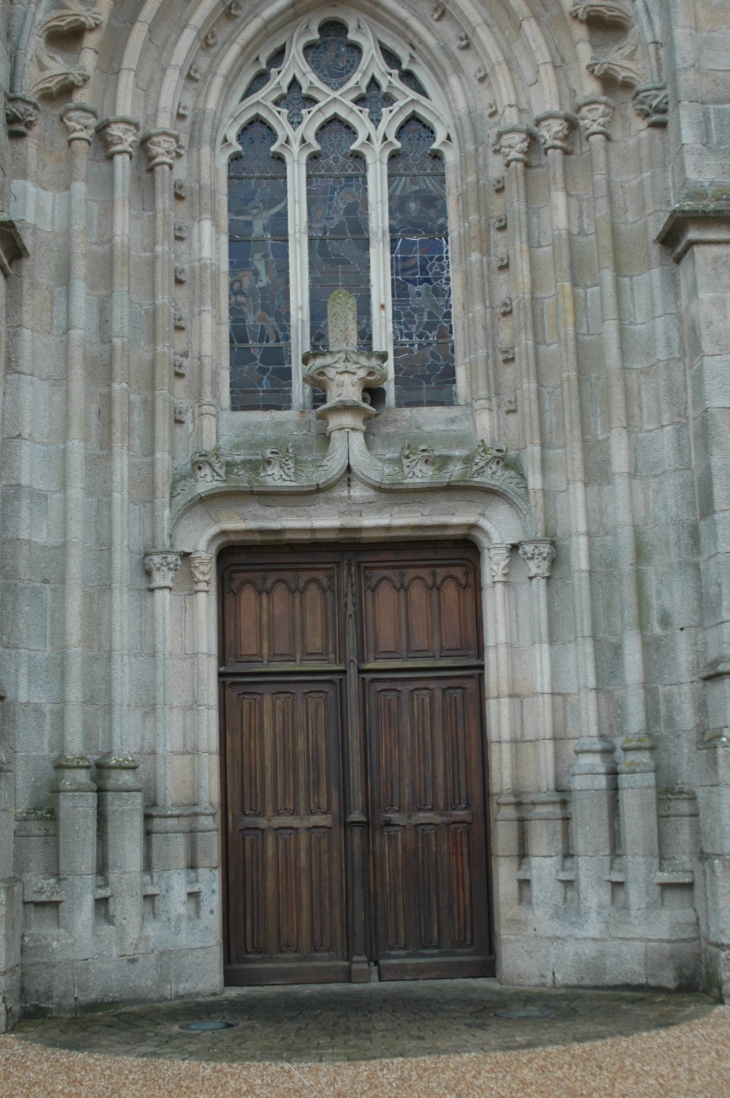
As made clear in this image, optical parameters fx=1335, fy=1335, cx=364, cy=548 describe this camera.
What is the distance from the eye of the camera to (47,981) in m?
8.24

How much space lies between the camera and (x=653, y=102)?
9438 millimetres

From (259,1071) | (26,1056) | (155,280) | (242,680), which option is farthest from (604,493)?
(26,1056)

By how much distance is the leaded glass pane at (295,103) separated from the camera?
403 inches

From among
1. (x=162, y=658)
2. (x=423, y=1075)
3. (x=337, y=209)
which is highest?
(x=337, y=209)

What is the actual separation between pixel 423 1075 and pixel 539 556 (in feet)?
A: 12.2

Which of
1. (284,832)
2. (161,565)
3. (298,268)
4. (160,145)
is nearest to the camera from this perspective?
(161,565)

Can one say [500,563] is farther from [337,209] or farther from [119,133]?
[119,133]

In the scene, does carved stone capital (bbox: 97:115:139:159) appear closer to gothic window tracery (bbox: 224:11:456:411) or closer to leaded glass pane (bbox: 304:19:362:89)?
gothic window tracery (bbox: 224:11:456:411)

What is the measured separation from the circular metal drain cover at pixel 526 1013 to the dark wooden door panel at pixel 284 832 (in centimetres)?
151

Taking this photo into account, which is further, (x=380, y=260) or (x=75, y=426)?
(x=380, y=260)

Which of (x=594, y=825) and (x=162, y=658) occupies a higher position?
(x=162, y=658)

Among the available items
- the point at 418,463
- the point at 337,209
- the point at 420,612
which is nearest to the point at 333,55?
the point at 337,209

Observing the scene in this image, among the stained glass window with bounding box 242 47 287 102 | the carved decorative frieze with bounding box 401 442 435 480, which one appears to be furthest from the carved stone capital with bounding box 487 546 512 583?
the stained glass window with bounding box 242 47 287 102

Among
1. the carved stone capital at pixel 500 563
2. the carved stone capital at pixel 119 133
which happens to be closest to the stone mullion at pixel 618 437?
the carved stone capital at pixel 500 563
